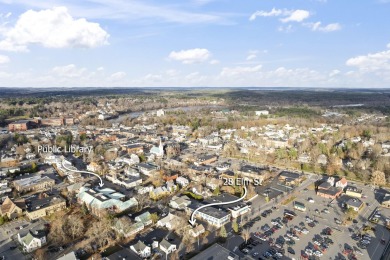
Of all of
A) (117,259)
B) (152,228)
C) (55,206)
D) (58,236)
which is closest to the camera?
(117,259)

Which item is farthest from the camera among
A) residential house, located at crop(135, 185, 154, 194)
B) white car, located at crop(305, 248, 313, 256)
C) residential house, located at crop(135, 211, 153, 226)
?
residential house, located at crop(135, 185, 154, 194)

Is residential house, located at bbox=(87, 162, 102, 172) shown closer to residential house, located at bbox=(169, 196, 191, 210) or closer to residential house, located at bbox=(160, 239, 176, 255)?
residential house, located at bbox=(169, 196, 191, 210)

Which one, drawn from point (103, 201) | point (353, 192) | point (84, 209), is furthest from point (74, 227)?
point (353, 192)

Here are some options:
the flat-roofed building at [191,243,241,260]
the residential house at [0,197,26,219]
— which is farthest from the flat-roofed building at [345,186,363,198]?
the residential house at [0,197,26,219]

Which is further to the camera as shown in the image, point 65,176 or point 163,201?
point 65,176

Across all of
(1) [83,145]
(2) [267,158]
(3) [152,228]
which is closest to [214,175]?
(2) [267,158]

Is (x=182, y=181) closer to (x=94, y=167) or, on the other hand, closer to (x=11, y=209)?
(x=94, y=167)

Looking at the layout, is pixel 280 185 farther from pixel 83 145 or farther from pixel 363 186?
pixel 83 145
